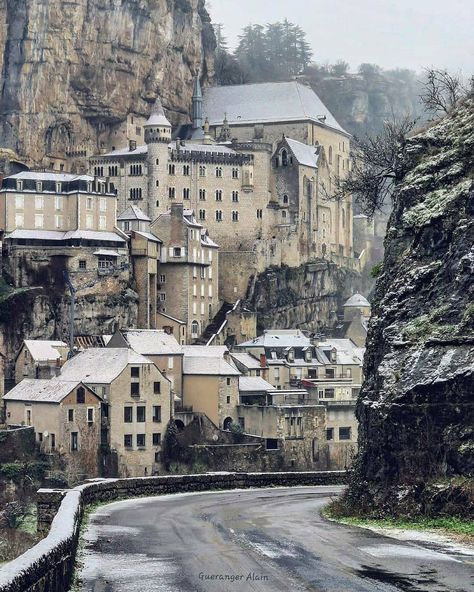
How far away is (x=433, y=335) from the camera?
3400 centimetres

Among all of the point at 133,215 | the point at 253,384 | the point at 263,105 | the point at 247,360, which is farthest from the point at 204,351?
the point at 263,105

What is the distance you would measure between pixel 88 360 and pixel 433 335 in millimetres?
74618

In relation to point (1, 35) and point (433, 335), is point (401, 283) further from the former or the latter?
point (1, 35)

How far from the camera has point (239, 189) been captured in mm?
152375

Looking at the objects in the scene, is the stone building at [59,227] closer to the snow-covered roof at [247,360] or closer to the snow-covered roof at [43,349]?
the snow-covered roof at [43,349]

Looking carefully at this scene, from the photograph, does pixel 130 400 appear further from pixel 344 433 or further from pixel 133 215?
pixel 133 215

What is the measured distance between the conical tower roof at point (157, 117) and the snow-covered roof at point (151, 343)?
39.9 m

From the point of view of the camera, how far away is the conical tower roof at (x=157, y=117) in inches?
5938

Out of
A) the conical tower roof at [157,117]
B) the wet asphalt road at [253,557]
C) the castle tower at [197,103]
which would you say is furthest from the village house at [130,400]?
the castle tower at [197,103]

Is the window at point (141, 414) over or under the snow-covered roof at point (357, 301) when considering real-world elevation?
under

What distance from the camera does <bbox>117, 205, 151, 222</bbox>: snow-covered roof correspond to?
446 ft

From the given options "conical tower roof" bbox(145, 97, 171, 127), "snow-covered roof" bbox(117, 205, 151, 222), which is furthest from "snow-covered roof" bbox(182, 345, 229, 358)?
"conical tower roof" bbox(145, 97, 171, 127)

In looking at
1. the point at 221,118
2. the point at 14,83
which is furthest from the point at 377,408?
the point at 221,118

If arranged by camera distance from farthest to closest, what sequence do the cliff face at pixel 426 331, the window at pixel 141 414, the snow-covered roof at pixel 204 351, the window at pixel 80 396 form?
the snow-covered roof at pixel 204 351 < the window at pixel 141 414 < the window at pixel 80 396 < the cliff face at pixel 426 331
